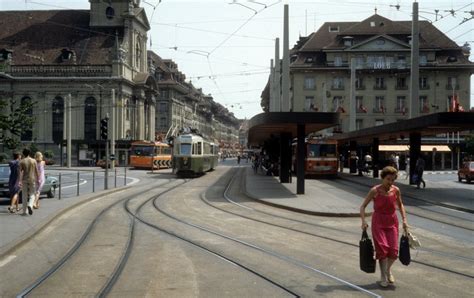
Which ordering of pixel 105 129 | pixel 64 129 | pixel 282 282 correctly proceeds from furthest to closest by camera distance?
pixel 64 129 < pixel 105 129 < pixel 282 282

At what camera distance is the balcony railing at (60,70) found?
8131cm

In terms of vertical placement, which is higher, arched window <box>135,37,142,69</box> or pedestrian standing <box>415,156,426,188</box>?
arched window <box>135,37,142,69</box>

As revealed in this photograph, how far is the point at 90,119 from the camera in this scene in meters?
81.5

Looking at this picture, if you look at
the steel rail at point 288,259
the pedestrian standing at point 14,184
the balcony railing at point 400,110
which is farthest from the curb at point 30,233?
the balcony railing at point 400,110

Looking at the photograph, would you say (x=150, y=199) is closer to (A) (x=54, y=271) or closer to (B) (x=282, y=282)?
(A) (x=54, y=271)

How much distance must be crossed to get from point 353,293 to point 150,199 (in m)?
16.2

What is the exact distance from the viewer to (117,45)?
82.8m

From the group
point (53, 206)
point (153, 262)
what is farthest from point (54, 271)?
point (53, 206)

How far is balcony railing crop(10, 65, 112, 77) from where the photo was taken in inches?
3201

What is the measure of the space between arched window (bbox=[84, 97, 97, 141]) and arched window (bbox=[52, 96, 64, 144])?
12.0 feet

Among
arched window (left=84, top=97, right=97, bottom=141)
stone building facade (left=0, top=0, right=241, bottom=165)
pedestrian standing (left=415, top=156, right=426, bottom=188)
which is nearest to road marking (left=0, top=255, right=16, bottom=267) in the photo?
pedestrian standing (left=415, top=156, right=426, bottom=188)

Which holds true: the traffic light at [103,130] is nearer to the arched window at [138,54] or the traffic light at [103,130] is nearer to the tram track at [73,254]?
the tram track at [73,254]

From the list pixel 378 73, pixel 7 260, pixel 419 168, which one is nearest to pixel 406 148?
pixel 378 73

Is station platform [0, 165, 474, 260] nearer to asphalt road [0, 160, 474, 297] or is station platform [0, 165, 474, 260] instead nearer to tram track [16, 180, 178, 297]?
asphalt road [0, 160, 474, 297]
